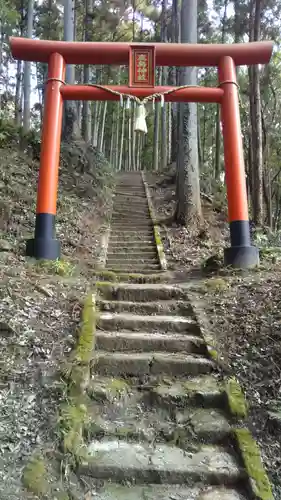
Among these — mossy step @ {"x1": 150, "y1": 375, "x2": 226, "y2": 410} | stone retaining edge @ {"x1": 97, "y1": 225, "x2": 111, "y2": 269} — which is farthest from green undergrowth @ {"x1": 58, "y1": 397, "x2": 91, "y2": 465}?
stone retaining edge @ {"x1": 97, "y1": 225, "x2": 111, "y2": 269}

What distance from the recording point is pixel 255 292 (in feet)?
15.6

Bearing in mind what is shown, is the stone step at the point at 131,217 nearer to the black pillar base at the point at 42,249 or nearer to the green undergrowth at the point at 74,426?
the black pillar base at the point at 42,249

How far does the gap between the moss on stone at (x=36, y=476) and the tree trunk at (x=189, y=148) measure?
6.65m

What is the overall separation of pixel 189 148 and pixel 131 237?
2336 mm

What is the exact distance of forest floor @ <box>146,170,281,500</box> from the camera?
2980 mm

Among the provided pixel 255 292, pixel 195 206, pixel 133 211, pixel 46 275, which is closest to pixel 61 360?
pixel 46 275

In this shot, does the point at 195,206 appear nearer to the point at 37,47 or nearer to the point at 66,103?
the point at 37,47

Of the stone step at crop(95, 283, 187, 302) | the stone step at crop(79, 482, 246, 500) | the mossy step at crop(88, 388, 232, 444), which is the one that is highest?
the stone step at crop(95, 283, 187, 302)

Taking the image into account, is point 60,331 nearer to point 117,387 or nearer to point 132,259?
point 117,387

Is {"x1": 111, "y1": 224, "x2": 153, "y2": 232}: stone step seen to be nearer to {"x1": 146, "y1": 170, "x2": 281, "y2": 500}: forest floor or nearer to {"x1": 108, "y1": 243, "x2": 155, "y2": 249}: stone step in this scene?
{"x1": 108, "y1": 243, "x2": 155, "y2": 249}: stone step

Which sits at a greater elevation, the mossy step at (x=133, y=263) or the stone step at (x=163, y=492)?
the mossy step at (x=133, y=263)

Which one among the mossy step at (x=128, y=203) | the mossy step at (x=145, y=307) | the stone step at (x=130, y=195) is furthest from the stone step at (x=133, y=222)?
the mossy step at (x=145, y=307)

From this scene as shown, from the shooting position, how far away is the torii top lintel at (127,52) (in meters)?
6.50

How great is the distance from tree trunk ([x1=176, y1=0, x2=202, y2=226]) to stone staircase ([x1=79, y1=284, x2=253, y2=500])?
451 centimetres
